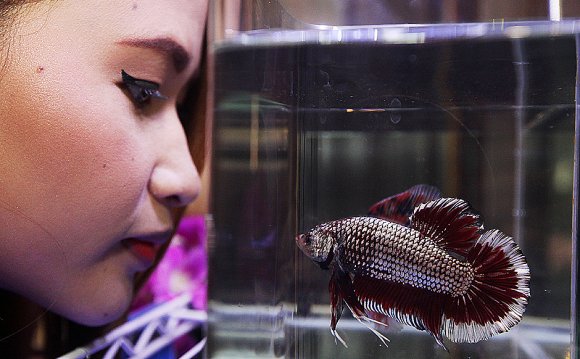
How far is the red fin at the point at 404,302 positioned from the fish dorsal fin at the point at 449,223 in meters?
0.06

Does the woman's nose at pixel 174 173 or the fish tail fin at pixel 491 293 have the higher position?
the woman's nose at pixel 174 173

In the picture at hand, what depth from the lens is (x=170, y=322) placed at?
0.79 m

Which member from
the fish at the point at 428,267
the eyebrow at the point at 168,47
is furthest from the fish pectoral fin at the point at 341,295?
the eyebrow at the point at 168,47

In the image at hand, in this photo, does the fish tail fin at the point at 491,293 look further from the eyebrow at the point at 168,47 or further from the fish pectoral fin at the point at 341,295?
the eyebrow at the point at 168,47

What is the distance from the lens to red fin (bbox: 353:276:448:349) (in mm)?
571

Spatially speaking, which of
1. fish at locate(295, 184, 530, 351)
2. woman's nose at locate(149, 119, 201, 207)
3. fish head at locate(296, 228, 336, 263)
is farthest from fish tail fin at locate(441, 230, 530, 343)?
woman's nose at locate(149, 119, 201, 207)

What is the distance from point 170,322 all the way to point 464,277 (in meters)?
0.45

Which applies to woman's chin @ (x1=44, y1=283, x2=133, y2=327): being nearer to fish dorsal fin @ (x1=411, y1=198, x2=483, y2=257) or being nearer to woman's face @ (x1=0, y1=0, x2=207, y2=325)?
woman's face @ (x1=0, y1=0, x2=207, y2=325)

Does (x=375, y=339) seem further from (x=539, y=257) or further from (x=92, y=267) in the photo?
(x=92, y=267)

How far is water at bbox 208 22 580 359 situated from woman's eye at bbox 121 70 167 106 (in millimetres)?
181

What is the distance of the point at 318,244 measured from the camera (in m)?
0.61

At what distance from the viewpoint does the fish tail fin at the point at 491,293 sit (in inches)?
21.9

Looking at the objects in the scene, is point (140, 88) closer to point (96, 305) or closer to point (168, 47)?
point (168, 47)

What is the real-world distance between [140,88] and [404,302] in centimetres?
40
